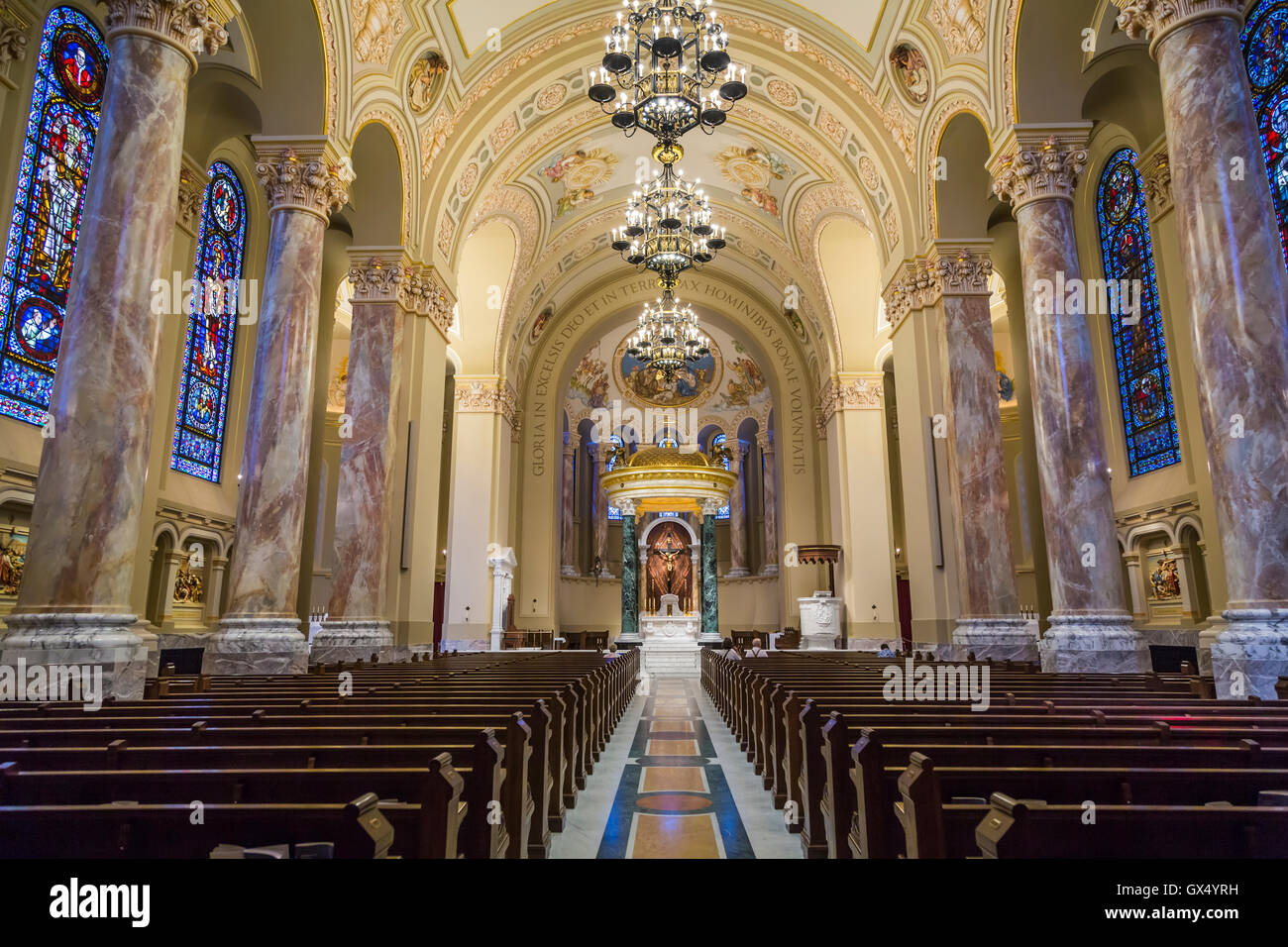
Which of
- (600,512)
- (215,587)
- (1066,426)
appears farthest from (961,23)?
(600,512)

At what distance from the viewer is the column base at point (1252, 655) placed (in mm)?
4973

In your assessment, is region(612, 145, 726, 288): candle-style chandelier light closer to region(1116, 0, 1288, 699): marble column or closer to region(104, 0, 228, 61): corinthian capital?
region(104, 0, 228, 61): corinthian capital

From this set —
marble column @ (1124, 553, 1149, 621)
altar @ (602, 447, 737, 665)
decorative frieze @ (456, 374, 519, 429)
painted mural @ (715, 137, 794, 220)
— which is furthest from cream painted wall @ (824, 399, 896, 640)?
decorative frieze @ (456, 374, 519, 429)

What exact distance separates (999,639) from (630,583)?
1306 cm

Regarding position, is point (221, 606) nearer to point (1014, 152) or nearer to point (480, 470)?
point (480, 470)

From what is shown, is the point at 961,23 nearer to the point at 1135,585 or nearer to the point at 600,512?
the point at 1135,585

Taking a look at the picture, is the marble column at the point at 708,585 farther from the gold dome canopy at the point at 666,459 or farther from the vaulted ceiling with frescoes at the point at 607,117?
the vaulted ceiling with frescoes at the point at 607,117

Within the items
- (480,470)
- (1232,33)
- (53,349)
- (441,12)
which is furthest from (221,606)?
(1232,33)

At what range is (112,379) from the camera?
5.20 meters

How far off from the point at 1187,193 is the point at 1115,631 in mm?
4017

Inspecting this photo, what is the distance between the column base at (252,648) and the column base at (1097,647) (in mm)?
7382

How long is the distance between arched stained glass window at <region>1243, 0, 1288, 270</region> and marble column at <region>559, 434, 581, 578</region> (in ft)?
59.9

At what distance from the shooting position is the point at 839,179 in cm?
1373

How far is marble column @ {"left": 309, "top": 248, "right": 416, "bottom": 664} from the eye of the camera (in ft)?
31.7
